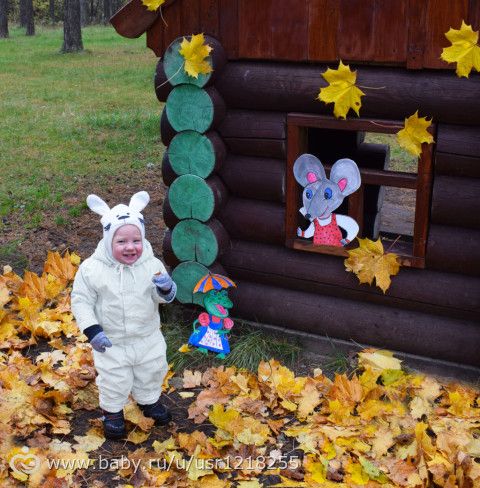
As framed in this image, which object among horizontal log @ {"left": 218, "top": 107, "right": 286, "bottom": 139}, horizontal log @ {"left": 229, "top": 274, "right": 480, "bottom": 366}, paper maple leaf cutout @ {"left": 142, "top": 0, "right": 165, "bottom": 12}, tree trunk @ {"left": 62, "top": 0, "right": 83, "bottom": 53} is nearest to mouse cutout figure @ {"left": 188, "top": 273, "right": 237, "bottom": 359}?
horizontal log @ {"left": 229, "top": 274, "right": 480, "bottom": 366}

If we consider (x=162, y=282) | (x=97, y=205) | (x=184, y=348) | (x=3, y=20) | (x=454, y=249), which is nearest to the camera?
(x=162, y=282)

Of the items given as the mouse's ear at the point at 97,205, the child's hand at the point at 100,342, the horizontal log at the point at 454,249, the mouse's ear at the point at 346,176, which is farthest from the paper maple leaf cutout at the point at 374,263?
the child's hand at the point at 100,342

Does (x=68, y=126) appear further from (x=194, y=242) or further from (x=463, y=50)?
(x=463, y=50)

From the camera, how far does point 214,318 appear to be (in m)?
5.53

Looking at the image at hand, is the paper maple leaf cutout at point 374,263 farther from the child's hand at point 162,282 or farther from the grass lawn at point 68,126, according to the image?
the grass lawn at point 68,126

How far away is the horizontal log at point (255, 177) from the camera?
5.39m

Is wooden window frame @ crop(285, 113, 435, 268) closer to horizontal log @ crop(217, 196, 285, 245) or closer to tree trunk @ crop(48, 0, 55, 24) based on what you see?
horizontal log @ crop(217, 196, 285, 245)

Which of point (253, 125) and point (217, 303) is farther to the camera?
point (217, 303)

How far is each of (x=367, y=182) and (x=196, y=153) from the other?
4.16 ft

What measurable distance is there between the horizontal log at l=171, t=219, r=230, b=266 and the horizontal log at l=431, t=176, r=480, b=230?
162 cm

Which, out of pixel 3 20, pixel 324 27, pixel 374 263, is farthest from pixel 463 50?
pixel 3 20

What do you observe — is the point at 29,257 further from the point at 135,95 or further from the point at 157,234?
the point at 135,95

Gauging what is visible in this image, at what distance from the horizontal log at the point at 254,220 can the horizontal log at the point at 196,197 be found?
11 centimetres

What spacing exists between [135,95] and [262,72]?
10.7 metres
